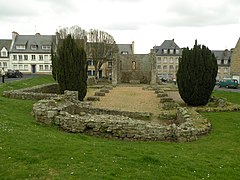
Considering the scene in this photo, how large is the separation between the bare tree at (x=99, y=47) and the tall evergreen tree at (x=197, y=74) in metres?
33.5

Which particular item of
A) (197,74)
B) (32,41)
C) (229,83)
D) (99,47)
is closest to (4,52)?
(32,41)

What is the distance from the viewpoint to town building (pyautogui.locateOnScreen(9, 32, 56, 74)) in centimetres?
6519

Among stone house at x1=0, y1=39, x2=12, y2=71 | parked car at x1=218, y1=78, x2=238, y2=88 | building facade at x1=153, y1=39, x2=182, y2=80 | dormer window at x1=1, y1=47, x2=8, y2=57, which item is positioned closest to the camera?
parked car at x1=218, y1=78, x2=238, y2=88

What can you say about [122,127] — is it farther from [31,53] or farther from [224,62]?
[224,62]

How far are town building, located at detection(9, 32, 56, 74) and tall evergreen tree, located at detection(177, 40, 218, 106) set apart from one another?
51.3 meters

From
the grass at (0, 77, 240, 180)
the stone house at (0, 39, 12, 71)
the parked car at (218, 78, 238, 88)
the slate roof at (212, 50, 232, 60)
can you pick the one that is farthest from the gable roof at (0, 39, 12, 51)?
the grass at (0, 77, 240, 180)

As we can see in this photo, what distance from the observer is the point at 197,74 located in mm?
19141

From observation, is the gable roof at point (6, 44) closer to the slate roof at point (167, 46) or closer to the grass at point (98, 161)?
the slate roof at point (167, 46)

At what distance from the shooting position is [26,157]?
6156mm

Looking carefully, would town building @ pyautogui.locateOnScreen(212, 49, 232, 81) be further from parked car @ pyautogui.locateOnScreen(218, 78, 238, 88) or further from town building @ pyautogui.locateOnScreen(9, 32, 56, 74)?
town building @ pyautogui.locateOnScreen(9, 32, 56, 74)

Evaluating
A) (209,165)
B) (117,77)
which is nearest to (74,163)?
(209,165)

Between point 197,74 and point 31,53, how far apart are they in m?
54.7

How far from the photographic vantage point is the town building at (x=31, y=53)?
6519cm

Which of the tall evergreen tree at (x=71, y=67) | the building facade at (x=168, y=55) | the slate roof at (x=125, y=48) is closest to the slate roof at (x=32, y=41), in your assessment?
the slate roof at (x=125, y=48)
